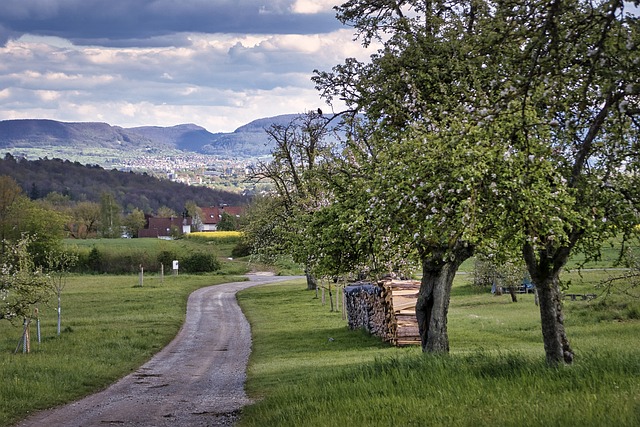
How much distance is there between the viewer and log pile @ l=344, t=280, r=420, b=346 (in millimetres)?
30062

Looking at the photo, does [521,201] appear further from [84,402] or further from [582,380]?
[84,402]

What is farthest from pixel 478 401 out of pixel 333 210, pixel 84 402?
pixel 84 402

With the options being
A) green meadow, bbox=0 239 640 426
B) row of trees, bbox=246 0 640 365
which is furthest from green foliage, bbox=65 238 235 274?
row of trees, bbox=246 0 640 365

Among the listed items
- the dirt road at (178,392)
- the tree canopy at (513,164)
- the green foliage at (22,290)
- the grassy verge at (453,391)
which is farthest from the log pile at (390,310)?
the green foliage at (22,290)

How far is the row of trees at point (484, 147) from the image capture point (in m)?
10.7

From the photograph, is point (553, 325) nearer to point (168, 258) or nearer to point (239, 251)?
point (168, 258)

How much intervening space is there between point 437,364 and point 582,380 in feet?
12.4

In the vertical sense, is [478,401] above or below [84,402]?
above

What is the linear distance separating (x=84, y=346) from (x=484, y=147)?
22.1 meters

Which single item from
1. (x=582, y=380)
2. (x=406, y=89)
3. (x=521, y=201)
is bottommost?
(x=582, y=380)

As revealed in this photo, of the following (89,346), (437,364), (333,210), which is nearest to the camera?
(437,364)

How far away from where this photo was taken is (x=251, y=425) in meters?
13.7

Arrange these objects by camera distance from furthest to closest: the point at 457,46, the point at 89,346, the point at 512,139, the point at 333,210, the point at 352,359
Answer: the point at 89,346, the point at 352,359, the point at 333,210, the point at 457,46, the point at 512,139

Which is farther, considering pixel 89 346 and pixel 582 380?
pixel 89 346
